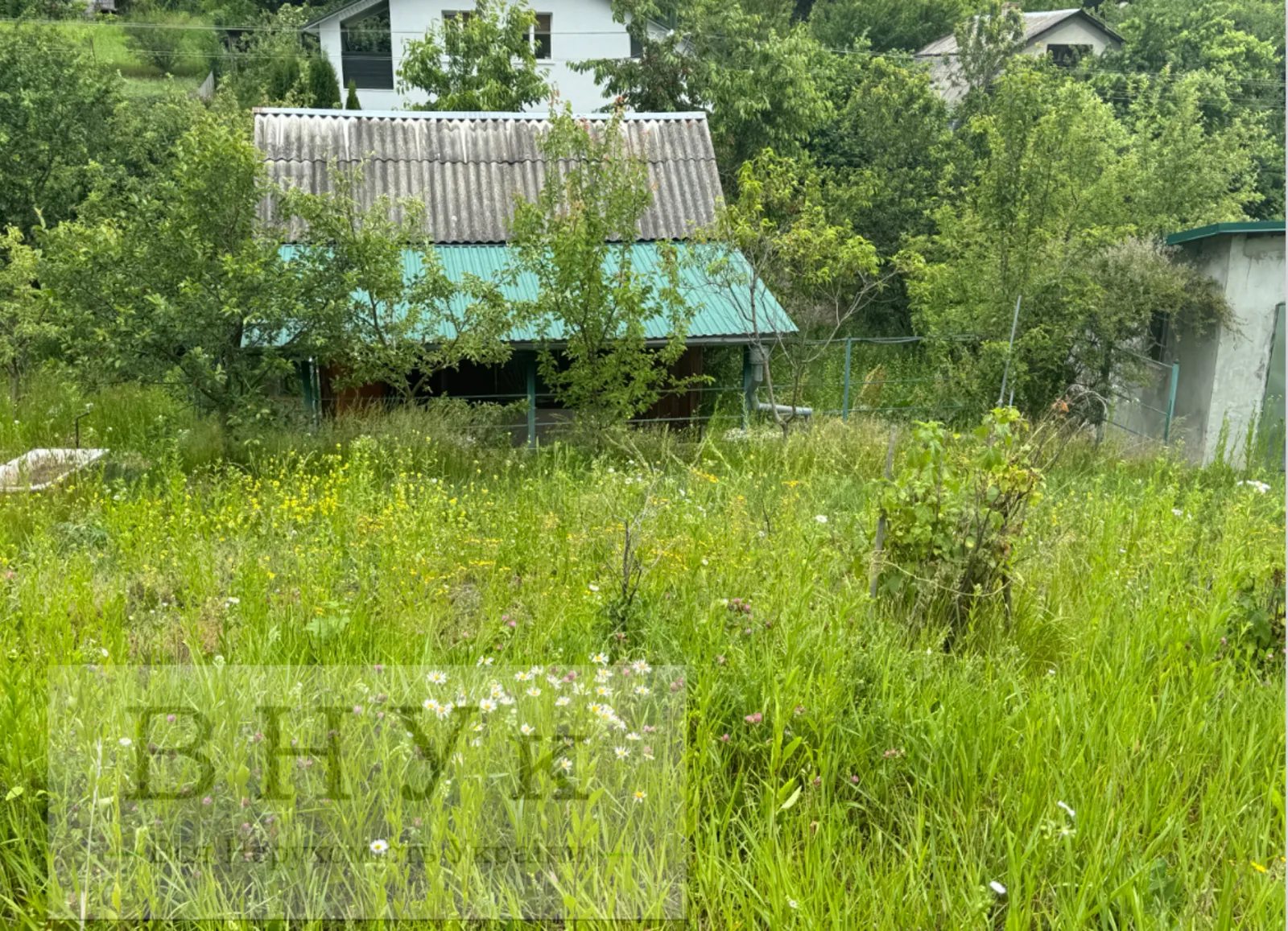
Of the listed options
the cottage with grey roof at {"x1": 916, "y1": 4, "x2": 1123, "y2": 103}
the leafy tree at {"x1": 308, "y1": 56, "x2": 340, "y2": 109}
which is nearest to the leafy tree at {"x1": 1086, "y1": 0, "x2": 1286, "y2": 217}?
the cottage with grey roof at {"x1": 916, "y1": 4, "x2": 1123, "y2": 103}

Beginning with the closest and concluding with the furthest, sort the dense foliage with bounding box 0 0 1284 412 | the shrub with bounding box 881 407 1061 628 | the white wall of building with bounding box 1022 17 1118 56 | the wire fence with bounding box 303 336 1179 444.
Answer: the shrub with bounding box 881 407 1061 628, the wire fence with bounding box 303 336 1179 444, the dense foliage with bounding box 0 0 1284 412, the white wall of building with bounding box 1022 17 1118 56

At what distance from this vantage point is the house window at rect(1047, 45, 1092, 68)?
31797 mm

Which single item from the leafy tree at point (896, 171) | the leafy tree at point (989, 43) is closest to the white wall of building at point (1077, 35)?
the leafy tree at point (989, 43)

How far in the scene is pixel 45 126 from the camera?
16219mm

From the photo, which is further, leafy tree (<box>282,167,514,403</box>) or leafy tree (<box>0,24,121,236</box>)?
leafy tree (<box>0,24,121,236</box>)

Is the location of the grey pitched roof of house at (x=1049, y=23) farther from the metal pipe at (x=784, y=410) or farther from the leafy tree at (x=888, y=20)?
the metal pipe at (x=784, y=410)

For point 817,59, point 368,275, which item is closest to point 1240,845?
point 368,275

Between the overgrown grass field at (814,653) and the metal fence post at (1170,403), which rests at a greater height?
the overgrown grass field at (814,653)

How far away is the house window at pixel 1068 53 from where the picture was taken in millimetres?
31797

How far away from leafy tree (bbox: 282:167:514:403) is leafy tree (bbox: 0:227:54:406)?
265 cm

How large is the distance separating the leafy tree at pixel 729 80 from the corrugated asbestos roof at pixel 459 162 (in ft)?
18.5

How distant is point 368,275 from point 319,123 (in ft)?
21.7

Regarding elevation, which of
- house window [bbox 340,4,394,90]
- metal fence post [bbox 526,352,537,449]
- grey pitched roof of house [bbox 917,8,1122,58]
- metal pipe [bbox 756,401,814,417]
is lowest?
metal pipe [bbox 756,401,814,417]

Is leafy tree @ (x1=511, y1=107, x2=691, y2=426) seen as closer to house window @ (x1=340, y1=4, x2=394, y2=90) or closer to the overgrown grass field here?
the overgrown grass field
